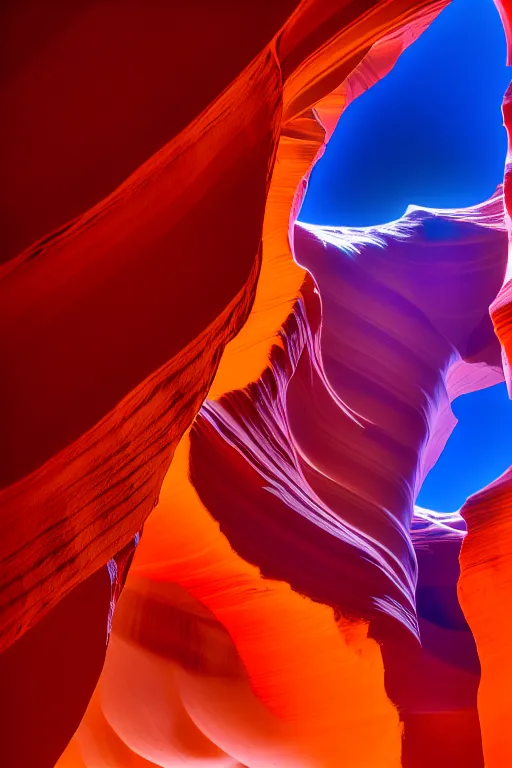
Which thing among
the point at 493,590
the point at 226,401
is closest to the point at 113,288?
the point at 493,590

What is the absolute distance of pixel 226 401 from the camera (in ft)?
16.2

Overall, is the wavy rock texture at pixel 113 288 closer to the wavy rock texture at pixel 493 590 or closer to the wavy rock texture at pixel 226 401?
the wavy rock texture at pixel 226 401

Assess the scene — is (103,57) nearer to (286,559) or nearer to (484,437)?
(286,559)

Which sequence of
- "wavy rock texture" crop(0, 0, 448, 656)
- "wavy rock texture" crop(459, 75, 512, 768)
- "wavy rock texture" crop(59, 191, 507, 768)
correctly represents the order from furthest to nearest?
"wavy rock texture" crop(59, 191, 507, 768), "wavy rock texture" crop(459, 75, 512, 768), "wavy rock texture" crop(0, 0, 448, 656)

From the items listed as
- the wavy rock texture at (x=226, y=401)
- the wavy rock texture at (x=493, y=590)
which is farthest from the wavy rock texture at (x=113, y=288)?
the wavy rock texture at (x=493, y=590)

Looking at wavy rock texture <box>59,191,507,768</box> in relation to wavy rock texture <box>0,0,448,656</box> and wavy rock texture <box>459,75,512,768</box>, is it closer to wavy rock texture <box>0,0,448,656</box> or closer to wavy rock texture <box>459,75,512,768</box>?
wavy rock texture <box>459,75,512,768</box>

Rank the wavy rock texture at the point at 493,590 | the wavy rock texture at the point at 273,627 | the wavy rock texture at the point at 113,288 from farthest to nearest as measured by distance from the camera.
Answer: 1. the wavy rock texture at the point at 273,627
2. the wavy rock texture at the point at 493,590
3. the wavy rock texture at the point at 113,288

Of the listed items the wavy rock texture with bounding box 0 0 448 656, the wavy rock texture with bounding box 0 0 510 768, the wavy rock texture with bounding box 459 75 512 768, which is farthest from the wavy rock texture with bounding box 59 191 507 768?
the wavy rock texture with bounding box 0 0 448 656

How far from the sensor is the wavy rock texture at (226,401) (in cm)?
166

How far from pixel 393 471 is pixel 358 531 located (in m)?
1.24

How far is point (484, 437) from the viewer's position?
512 inches

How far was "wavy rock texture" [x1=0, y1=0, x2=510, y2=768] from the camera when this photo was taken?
1661 mm

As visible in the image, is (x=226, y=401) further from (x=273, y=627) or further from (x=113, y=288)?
(x=113, y=288)

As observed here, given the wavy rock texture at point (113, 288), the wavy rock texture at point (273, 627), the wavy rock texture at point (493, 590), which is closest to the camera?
the wavy rock texture at point (113, 288)
